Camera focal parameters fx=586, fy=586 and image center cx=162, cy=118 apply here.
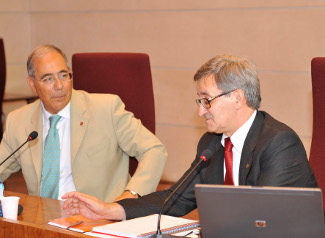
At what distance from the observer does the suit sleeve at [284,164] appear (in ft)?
7.15

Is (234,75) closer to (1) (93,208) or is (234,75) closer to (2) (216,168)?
(2) (216,168)

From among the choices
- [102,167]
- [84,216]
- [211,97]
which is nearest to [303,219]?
[211,97]

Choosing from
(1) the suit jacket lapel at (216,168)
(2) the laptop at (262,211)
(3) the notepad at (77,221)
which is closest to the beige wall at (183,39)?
(1) the suit jacket lapel at (216,168)

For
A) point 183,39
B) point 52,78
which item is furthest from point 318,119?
point 183,39

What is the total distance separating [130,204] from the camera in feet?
7.95

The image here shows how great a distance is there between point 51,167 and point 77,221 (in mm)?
1000

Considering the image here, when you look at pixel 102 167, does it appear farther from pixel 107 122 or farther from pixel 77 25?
pixel 77 25

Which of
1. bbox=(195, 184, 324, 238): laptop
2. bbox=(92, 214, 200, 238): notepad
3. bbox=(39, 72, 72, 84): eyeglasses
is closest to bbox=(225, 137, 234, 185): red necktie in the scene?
bbox=(92, 214, 200, 238): notepad

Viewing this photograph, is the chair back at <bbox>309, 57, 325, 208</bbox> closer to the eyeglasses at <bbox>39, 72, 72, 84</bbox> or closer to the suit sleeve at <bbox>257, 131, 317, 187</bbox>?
the suit sleeve at <bbox>257, 131, 317, 187</bbox>

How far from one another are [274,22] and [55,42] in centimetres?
254

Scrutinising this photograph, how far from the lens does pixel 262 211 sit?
1.71m

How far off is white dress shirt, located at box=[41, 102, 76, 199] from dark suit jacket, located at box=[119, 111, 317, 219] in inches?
33.3

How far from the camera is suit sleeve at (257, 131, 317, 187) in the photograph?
2180 millimetres

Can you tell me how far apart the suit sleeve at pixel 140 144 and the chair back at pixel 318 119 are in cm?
84
